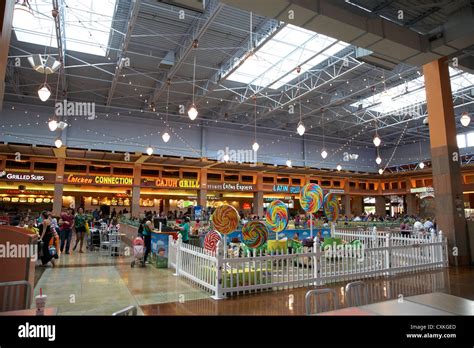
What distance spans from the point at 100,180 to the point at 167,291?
16.3 metres

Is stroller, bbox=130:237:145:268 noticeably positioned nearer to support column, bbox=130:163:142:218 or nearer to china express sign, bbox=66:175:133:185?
support column, bbox=130:163:142:218

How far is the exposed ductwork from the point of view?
6.25 m

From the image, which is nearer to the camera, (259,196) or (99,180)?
(99,180)

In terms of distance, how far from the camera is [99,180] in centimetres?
2067

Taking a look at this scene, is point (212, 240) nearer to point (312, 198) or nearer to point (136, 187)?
point (312, 198)

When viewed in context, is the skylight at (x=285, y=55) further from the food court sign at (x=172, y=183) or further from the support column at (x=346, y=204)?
the support column at (x=346, y=204)

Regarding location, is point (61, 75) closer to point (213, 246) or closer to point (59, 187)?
point (59, 187)

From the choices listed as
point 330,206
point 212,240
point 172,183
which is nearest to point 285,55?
point 330,206

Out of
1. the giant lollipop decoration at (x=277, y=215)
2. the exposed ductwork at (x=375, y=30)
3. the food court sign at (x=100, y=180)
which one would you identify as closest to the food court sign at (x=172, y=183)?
the food court sign at (x=100, y=180)

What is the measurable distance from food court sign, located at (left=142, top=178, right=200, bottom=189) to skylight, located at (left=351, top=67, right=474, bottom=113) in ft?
39.9

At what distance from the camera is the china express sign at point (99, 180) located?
65.6ft

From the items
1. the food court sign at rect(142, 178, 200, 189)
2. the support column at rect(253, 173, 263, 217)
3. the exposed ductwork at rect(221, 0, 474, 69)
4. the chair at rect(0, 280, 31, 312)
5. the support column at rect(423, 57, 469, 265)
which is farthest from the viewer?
the support column at rect(253, 173, 263, 217)

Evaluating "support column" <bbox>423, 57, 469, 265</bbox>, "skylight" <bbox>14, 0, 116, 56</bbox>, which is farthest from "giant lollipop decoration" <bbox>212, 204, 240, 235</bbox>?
"skylight" <bbox>14, 0, 116, 56</bbox>

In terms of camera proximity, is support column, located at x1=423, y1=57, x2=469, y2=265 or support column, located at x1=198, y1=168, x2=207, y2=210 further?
support column, located at x1=198, y1=168, x2=207, y2=210
